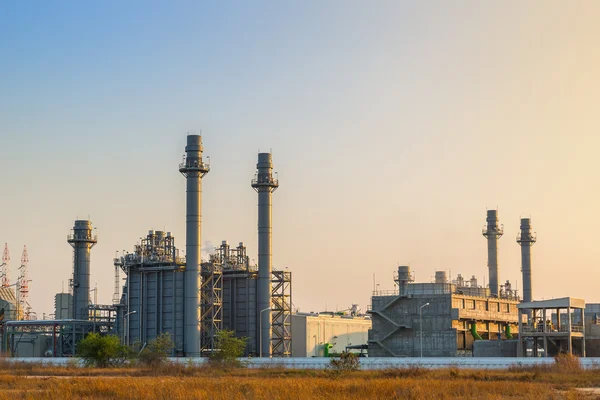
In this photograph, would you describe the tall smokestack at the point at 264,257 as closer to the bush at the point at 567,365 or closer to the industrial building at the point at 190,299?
the industrial building at the point at 190,299

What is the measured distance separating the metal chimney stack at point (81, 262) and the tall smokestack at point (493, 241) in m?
58.7

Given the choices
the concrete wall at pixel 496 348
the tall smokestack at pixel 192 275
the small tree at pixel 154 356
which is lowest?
the concrete wall at pixel 496 348

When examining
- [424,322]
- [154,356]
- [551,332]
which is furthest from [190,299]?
[551,332]

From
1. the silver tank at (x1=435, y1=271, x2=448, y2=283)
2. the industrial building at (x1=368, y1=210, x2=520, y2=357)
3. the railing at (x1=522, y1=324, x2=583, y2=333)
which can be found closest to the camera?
the railing at (x1=522, y1=324, x2=583, y2=333)

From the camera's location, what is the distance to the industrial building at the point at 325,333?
12475 centimetres

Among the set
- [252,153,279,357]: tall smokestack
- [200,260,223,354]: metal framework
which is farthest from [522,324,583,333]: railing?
[200,260,223,354]: metal framework

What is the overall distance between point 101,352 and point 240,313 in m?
33.7

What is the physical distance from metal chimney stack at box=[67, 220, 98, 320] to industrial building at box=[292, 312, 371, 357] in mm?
26841

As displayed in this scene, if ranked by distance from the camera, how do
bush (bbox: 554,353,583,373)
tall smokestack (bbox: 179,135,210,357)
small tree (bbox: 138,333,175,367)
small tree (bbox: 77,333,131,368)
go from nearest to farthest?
1. bush (bbox: 554,353,583,373)
2. small tree (bbox: 138,333,175,367)
3. small tree (bbox: 77,333,131,368)
4. tall smokestack (bbox: 179,135,210,357)

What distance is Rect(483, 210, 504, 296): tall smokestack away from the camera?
143500mm

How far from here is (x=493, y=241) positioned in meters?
145

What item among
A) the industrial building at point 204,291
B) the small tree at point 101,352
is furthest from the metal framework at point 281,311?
the small tree at point 101,352

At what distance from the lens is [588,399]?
4044cm

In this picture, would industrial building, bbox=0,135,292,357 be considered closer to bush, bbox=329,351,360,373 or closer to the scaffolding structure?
the scaffolding structure
